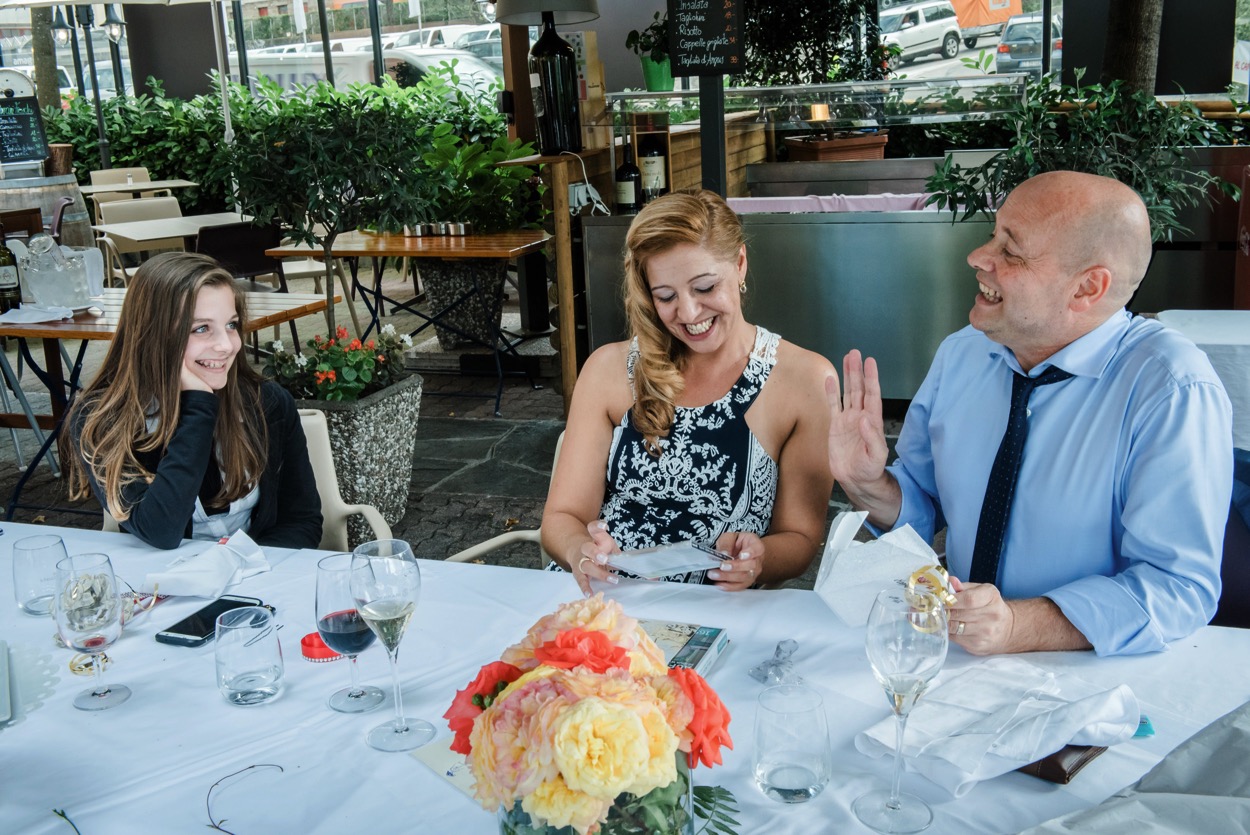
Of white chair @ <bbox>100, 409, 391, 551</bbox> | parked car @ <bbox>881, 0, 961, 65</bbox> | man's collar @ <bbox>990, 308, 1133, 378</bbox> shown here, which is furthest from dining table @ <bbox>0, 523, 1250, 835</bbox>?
parked car @ <bbox>881, 0, 961, 65</bbox>

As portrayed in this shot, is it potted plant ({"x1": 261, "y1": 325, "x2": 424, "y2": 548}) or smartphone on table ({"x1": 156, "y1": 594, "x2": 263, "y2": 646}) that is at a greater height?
smartphone on table ({"x1": 156, "y1": 594, "x2": 263, "y2": 646})

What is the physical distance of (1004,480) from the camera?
1.88 m

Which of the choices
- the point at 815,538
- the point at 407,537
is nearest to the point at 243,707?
the point at 815,538

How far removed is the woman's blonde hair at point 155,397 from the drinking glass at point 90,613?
0.80 m

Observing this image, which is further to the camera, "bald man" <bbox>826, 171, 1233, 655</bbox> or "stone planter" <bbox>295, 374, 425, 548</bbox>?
"stone planter" <bbox>295, 374, 425, 548</bbox>

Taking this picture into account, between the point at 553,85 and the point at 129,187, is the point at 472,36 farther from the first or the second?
the point at 553,85

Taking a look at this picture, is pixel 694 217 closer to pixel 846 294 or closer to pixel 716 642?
pixel 716 642

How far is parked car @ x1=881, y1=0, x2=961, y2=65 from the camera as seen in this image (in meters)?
10.4

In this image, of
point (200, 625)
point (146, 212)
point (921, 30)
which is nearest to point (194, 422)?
point (200, 625)

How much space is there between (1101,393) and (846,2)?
880cm

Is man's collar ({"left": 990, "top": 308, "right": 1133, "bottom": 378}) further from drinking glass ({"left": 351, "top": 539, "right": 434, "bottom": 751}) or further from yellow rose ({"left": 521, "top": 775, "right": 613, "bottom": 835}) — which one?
yellow rose ({"left": 521, "top": 775, "right": 613, "bottom": 835})

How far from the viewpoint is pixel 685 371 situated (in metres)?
2.35

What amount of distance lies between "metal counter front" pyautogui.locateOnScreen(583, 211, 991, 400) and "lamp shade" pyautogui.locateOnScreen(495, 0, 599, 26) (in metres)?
1.03

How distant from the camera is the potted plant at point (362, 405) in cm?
400
